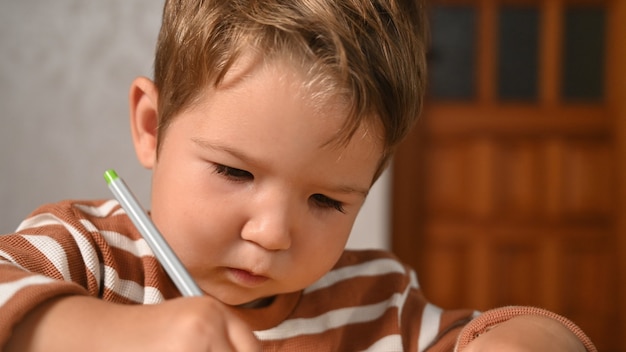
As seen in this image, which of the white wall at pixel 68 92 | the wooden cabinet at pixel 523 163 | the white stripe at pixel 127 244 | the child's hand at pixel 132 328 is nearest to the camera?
the child's hand at pixel 132 328

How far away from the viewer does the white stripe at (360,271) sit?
0.82 meters

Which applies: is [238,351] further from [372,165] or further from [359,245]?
[359,245]

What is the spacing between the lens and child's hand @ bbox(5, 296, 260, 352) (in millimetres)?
456

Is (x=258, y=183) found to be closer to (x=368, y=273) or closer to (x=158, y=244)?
(x=158, y=244)

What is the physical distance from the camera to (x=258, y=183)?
0.61 m

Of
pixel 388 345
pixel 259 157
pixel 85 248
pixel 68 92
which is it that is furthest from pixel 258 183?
pixel 68 92

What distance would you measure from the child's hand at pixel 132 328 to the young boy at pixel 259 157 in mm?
48

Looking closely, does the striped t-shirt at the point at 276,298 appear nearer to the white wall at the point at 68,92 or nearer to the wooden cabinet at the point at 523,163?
the white wall at the point at 68,92

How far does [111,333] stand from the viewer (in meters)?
0.47

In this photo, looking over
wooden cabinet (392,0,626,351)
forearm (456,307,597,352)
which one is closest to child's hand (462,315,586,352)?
forearm (456,307,597,352)

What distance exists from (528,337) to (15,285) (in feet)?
1.22

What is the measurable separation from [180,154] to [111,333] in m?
0.20

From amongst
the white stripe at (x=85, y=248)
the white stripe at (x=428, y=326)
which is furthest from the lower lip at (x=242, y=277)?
the white stripe at (x=428, y=326)

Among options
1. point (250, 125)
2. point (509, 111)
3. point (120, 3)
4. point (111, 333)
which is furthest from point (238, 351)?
point (509, 111)
